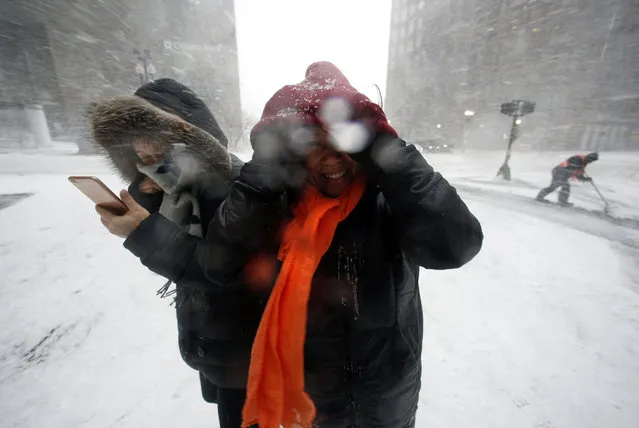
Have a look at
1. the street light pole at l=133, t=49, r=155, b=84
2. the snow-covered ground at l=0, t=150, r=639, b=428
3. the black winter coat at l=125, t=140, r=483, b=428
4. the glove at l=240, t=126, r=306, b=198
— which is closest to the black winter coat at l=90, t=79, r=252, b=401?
the black winter coat at l=125, t=140, r=483, b=428

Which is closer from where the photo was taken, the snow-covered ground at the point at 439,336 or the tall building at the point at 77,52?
the snow-covered ground at the point at 439,336

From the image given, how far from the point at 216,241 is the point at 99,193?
58cm

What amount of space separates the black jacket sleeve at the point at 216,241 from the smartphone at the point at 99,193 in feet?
0.59

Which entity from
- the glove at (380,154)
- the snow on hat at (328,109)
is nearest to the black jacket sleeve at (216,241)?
the snow on hat at (328,109)

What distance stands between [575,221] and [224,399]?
8.16 meters

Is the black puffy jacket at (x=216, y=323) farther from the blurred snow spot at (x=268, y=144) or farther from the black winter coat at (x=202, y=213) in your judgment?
the blurred snow spot at (x=268, y=144)

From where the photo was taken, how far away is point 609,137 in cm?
2073

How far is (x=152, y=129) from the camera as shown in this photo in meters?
1.45

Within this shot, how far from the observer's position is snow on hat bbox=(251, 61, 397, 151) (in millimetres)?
1066

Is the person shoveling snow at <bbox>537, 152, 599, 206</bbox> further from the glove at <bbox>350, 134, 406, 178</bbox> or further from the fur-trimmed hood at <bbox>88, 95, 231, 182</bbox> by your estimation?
the fur-trimmed hood at <bbox>88, 95, 231, 182</bbox>

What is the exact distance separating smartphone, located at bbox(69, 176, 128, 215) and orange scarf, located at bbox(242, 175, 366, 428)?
2.57 ft

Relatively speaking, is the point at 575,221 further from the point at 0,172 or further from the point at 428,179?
the point at 0,172

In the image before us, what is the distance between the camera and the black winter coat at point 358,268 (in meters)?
1.04

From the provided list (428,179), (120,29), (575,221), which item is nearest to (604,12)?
(575,221)
